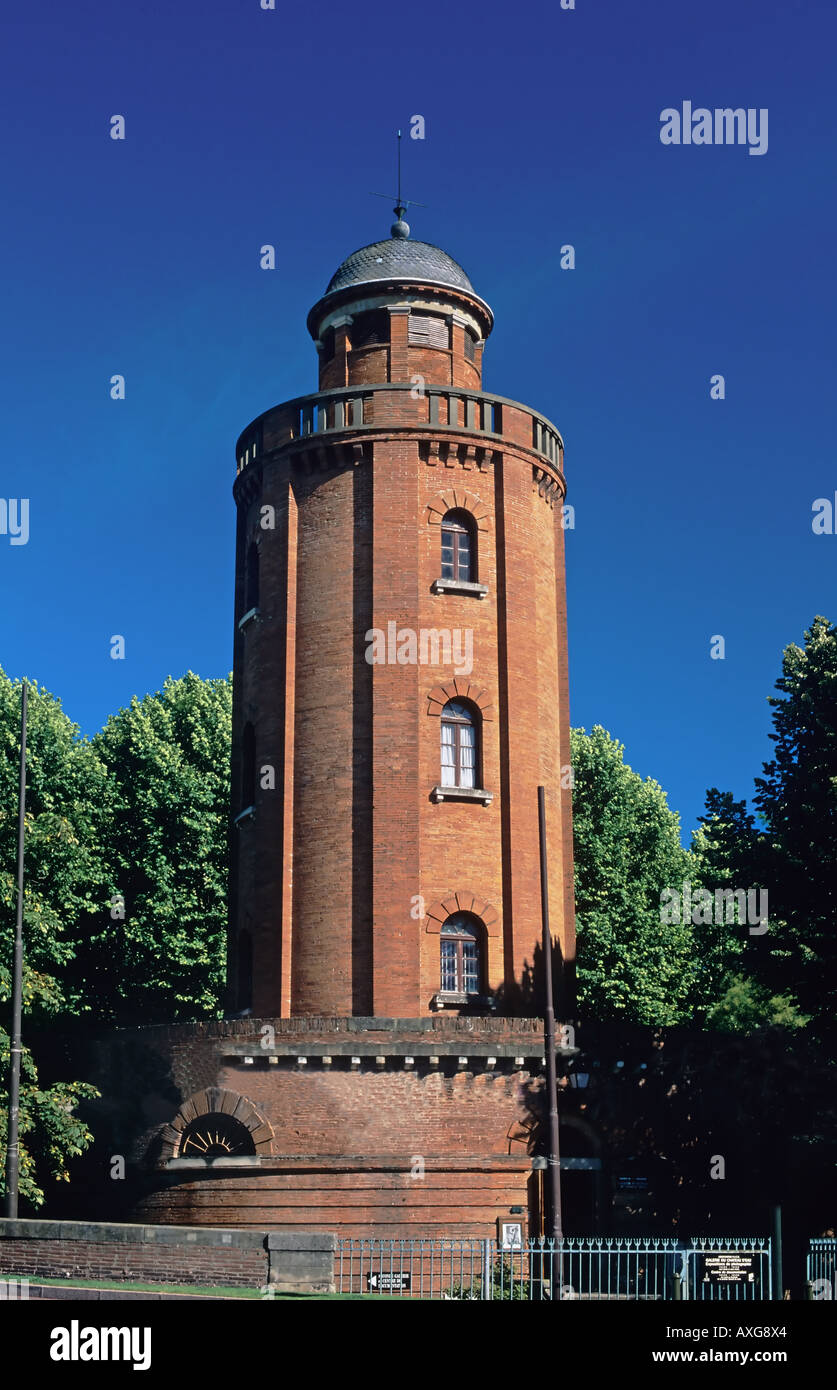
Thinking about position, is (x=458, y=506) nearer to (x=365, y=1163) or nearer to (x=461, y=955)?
(x=461, y=955)

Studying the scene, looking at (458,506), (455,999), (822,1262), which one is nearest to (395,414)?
(458,506)

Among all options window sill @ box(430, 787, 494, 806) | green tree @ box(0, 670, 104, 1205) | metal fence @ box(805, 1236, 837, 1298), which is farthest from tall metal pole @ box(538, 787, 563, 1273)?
green tree @ box(0, 670, 104, 1205)

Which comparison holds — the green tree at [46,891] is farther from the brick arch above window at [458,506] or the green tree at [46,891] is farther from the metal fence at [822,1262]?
the metal fence at [822,1262]

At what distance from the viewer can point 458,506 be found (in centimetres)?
3350

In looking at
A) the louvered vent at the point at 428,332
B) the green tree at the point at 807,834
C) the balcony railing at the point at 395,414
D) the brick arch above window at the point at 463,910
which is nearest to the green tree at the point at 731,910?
the green tree at the point at 807,834

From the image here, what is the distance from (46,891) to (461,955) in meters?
12.4

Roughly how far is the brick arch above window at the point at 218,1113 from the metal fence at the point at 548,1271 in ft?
8.41

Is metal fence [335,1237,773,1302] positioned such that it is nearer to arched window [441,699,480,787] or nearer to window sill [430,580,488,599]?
arched window [441,699,480,787]

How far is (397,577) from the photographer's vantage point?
106 ft

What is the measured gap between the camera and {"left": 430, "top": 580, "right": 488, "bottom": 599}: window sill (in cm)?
3262

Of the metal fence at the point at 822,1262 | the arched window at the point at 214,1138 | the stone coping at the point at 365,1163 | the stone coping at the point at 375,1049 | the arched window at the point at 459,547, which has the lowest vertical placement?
the metal fence at the point at 822,1262

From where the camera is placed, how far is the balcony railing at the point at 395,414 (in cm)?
Result: 3347
